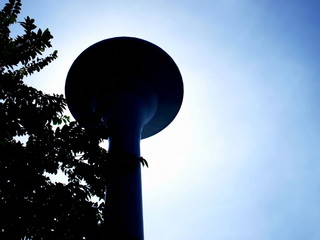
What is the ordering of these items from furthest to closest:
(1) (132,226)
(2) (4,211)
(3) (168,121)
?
(3) (168,121) < (1) (132,226) < (2) (4,211)

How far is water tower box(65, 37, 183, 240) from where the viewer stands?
36.0 ft

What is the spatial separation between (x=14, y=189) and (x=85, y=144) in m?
1.30

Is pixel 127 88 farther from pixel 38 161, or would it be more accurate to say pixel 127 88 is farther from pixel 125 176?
pixel 38 161

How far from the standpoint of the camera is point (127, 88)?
1228cm

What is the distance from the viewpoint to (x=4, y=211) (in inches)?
160

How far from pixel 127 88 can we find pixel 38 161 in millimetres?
7916

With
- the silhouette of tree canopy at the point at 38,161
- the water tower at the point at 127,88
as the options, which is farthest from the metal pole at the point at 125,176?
the silhouette of tree canopy at the point at 38,161

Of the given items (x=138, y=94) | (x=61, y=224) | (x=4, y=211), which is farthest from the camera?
(x=138, y=94)

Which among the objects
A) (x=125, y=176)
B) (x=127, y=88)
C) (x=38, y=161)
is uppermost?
(x=127, y=88)

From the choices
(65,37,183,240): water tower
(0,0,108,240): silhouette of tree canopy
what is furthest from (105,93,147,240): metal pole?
(0,0,108,240): silhouette of tree canopy

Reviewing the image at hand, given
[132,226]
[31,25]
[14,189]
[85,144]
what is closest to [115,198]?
[132,226]

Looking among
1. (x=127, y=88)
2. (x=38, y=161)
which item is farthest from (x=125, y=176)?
(x=38, y=161)

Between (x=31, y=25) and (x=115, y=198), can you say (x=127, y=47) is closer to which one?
(x=115, y=198)

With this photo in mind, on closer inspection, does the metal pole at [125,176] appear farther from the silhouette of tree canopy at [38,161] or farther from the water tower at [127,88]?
the silhouette of tree canopy at [38,161]
